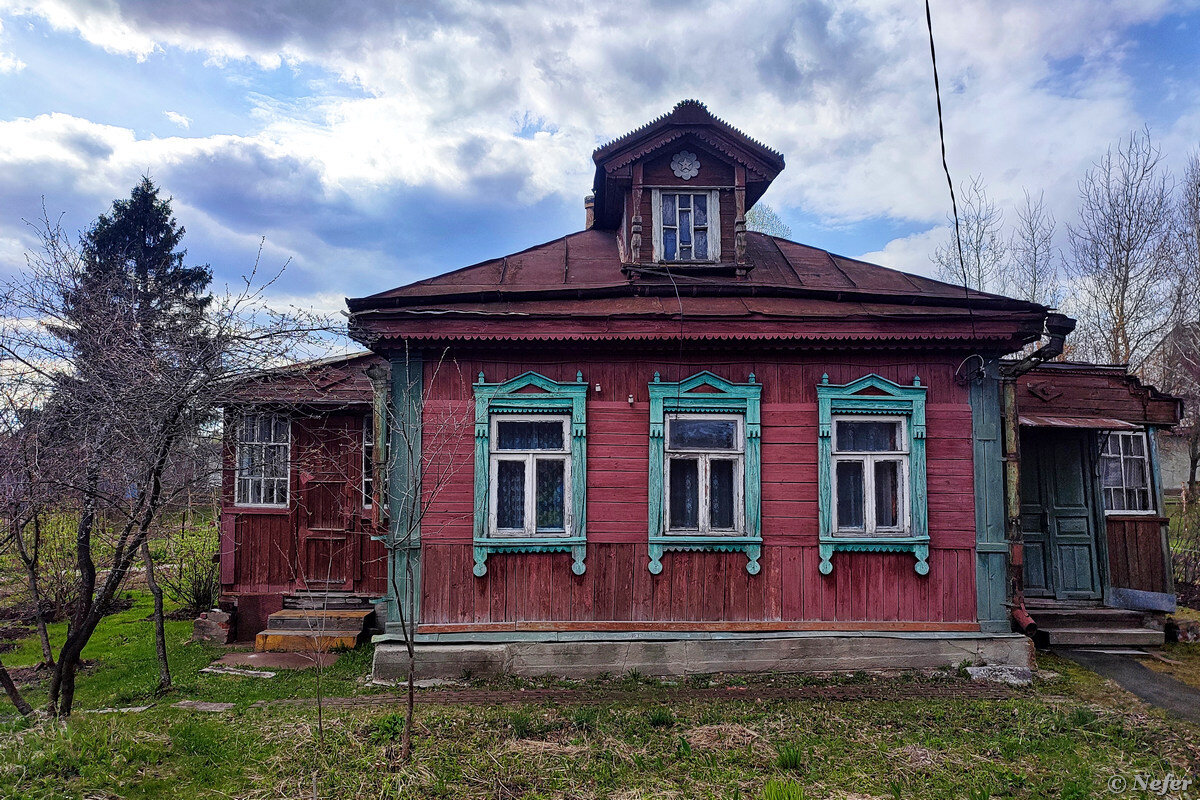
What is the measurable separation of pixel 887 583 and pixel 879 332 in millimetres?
2748

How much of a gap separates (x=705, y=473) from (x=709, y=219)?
11.0 feet

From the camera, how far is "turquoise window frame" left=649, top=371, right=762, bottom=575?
718 cm

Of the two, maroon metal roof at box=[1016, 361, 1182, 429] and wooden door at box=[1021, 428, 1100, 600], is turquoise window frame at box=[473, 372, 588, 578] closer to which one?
maroon metal roof at box=[1016, 361, 1182, 429]

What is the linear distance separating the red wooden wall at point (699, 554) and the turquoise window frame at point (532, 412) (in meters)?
0.10

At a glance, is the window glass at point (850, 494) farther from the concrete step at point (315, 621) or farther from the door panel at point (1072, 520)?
the concrete step at point (315, 621)

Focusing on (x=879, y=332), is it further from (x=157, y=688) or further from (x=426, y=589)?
(x=157, y=688)

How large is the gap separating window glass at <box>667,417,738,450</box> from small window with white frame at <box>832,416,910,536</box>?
46.0 inches

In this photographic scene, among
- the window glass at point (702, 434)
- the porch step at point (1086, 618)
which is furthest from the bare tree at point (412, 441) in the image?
the porch step at point (1086, 618)

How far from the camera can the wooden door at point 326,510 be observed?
9531 millimetres

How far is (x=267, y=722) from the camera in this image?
5.92m

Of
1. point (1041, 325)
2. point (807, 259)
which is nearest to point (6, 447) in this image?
point (807, 259)

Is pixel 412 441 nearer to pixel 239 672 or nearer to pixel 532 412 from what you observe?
pixel 532 412

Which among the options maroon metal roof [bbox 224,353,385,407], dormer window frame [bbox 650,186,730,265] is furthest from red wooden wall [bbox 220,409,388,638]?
dormer window frame [bbox 650,186,730,265]

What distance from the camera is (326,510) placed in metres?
9.66
